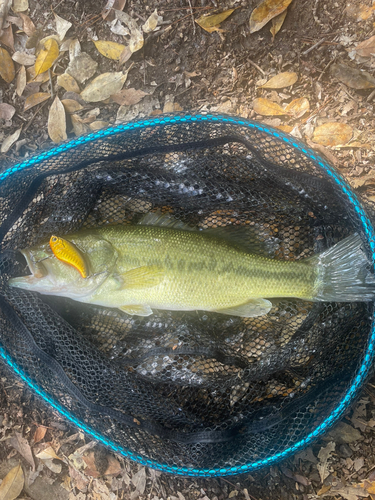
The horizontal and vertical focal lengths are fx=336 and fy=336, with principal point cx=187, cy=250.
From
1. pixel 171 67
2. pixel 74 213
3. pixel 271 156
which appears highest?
pixel 171 67

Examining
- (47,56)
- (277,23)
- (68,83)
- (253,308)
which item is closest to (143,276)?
(253,308)

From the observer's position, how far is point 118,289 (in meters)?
2.37

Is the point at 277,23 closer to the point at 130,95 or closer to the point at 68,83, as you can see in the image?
the point at 130,95

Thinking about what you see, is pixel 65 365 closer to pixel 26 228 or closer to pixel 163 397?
pixel 163 397

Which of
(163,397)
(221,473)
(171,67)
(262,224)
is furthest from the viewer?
(171,67)

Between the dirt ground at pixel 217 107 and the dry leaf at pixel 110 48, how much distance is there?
0.05 m

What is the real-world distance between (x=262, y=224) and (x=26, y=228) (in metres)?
1.78

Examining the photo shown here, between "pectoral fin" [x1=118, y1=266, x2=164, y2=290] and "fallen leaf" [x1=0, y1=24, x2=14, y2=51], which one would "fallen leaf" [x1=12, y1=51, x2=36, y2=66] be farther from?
"pectoral fin" [x1=118, y1=266, x2=164, y2=290]

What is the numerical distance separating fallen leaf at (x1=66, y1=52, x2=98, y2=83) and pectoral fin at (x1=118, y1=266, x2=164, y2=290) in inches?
68.3

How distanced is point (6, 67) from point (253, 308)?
2.82m

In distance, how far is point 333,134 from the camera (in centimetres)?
274

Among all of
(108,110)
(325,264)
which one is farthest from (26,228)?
(325,264)

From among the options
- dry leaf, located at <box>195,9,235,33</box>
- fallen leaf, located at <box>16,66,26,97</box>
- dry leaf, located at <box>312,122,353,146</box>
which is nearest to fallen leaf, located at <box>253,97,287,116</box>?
dry leaf, located at <box>312,122,353,146</box>

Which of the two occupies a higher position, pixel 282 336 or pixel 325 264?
pixel 325 264
